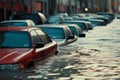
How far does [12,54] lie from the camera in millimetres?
12570

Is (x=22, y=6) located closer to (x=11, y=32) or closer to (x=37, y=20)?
(x=37, y=20)

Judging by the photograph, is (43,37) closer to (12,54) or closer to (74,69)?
(74,69)

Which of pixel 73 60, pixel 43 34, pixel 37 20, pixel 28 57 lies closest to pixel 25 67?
pixel 28 57

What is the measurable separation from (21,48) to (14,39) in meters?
0.56

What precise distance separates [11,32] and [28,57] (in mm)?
1624

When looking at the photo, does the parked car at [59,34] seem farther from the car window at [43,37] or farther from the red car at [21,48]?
the red car at [21,48]

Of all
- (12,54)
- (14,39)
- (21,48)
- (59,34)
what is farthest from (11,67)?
(59,34)

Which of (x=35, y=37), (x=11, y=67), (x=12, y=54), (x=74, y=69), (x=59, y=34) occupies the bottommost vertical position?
(x=59, y=34)

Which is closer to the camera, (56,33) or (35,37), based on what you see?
(35,37)

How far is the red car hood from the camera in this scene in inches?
478

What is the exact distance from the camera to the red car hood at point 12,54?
478 inches

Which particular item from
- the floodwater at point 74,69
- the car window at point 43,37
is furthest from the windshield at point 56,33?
the car window at point 43,37

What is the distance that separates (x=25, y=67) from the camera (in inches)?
494

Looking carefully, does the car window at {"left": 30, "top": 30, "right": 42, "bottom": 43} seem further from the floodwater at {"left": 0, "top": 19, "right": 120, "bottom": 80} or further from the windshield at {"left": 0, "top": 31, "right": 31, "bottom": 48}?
the floodwater at {"left": 0, "top": 19, "right": 120, "bottom": 80}
